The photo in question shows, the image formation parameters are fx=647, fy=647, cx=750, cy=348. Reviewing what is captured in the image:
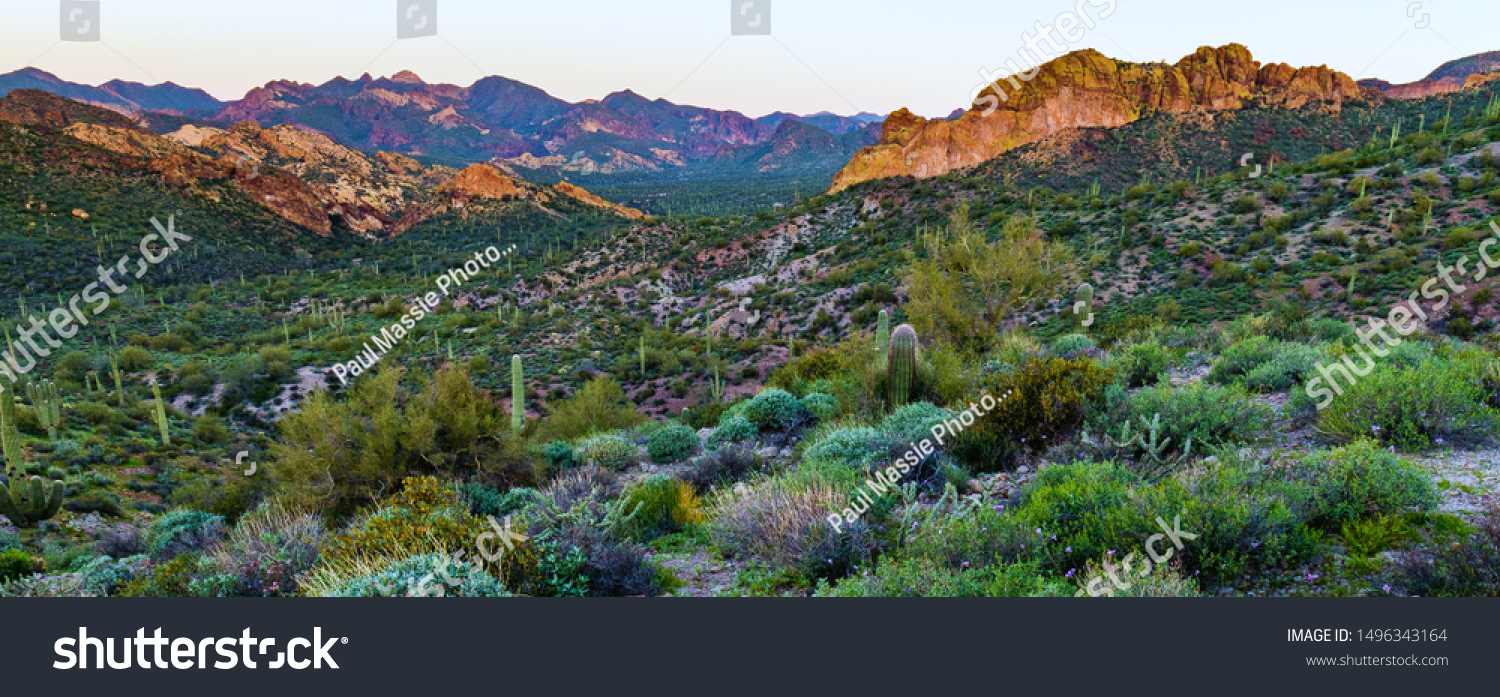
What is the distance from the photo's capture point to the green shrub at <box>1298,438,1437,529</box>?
3635mm

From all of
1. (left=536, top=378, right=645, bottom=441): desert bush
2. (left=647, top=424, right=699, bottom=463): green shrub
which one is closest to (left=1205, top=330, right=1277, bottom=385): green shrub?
(left=647, top=424, right=699, bottom=463): green shrub

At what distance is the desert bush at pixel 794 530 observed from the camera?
4230mm

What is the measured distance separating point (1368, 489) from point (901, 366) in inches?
218

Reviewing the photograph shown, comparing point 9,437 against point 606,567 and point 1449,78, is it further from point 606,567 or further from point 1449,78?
point 1449,78

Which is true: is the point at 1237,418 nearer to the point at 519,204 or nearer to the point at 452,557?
the point at 452,557

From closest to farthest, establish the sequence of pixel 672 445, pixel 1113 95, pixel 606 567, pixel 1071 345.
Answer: pixel 606 567, pixel 672 445, pixel 1071 345, pixel 1113 95

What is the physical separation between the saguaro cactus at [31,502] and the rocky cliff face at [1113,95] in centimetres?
7399

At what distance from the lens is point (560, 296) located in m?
43.2

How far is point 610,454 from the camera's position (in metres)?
8.82

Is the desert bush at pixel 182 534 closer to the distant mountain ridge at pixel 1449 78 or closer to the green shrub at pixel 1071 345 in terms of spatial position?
the green shrub at pixel 1071 345

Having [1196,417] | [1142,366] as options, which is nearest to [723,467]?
[1196,417]

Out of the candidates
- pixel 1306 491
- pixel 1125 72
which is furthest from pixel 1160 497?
pixel 1125 72

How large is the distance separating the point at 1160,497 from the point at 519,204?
80.4 m

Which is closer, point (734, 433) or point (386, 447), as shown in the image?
point (386, 447)
